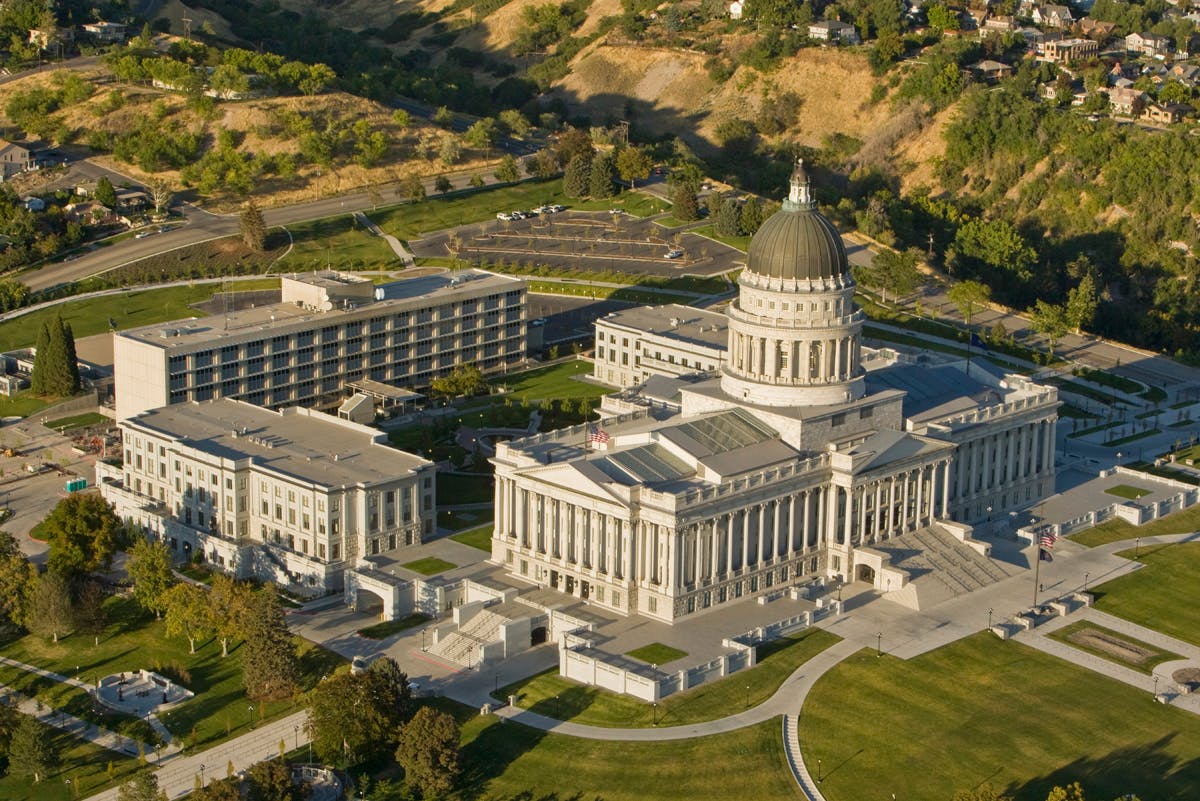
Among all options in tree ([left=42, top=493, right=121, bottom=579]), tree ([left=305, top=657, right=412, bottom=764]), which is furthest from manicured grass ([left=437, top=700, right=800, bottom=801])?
tree ([left=42, top=493, right=121, bottom=579])

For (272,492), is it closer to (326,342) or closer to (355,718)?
(355,718)

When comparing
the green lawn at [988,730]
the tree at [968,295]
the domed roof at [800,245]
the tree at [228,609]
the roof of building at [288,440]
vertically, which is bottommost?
the green lawn at [988,730]

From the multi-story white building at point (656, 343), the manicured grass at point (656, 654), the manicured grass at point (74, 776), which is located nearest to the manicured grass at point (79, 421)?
the multi-story white building at point (656, 343)

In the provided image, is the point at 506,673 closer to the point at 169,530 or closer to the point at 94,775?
the point at 94,775

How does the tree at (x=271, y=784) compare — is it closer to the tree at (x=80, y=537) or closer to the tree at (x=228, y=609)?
the tree at (x=228, y=609)

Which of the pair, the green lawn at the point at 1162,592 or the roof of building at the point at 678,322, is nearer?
the green lawn at the point at 1162,592

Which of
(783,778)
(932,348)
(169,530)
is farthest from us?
(932,348)

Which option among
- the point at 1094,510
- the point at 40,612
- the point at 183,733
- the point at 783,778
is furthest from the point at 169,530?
the point at 1094,510
